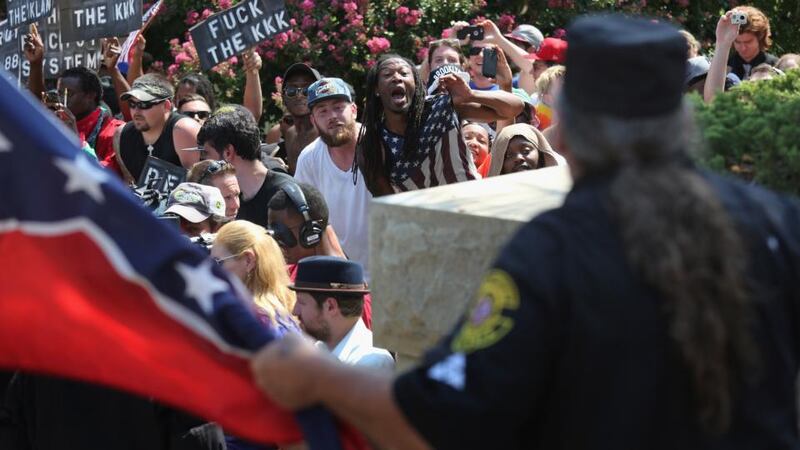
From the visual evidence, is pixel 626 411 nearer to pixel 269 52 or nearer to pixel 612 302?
pixel 612 302

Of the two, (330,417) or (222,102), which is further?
(222,102)

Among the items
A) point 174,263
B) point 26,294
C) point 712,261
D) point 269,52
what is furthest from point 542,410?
point 269,52

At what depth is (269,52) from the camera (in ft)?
37.6

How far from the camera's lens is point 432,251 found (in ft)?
11.3

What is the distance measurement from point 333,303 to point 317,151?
2338 millimetres

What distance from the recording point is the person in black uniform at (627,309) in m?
2.12

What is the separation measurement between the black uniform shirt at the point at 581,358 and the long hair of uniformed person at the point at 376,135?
411 cm

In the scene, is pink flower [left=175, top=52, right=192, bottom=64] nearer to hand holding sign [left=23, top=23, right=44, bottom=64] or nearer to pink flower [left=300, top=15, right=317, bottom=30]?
pink flower [left=300, top=15, right=317, bottom=30]

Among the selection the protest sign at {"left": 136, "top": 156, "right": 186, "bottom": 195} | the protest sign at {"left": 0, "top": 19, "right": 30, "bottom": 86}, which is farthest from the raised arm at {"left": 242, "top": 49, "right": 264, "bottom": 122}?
the protest sign at {"left": 0, "top": 19, "right": 30, "bottom": 86}

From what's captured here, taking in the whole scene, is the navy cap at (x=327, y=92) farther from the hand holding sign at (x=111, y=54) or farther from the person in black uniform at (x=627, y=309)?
the person in black uniform at (x=627, y=309)

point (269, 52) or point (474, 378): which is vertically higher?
point (474, 378)

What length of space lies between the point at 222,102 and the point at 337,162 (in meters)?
4.73

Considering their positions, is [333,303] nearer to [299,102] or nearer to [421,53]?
[299,102]

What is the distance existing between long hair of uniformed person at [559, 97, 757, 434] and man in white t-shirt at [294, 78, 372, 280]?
4.61 meters
